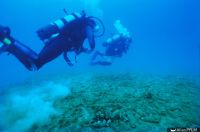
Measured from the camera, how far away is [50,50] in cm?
632

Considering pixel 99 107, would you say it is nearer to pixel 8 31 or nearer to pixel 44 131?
pixel 44 131

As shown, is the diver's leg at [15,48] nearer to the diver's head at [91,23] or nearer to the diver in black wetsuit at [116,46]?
the diver's head at [91,23]

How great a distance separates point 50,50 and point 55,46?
0.18 metres

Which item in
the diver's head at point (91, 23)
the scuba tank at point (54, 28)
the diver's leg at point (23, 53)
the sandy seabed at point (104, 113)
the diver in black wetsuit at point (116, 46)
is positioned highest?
the diver in black wetsuit at point (116, 46)

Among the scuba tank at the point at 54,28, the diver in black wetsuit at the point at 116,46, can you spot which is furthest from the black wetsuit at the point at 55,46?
the diver in black wetsuit at the point at 116,46

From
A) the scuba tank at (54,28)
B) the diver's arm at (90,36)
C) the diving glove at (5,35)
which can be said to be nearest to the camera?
the diving glove at (5,35)

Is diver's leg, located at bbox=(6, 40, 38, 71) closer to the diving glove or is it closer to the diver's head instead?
the diving glove

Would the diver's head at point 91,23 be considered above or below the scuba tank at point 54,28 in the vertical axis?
above

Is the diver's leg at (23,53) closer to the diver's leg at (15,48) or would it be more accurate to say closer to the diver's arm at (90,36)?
the diver's leg at (15,48)

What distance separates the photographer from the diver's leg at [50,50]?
6.31 metres

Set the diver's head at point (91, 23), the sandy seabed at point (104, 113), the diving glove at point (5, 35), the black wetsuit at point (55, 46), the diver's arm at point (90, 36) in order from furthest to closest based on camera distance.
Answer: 1. the diver's head at point (91, 23)
2. the diver's arm at point (90, 36)
3. the black wetsuit at point (55, 46)
4. the diving glove at point (5, 35)
5. the sandy seabed at point (104, 113)

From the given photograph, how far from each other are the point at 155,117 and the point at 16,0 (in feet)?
386

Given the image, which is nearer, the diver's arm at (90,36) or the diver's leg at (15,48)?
the diver's leg at (15,48)

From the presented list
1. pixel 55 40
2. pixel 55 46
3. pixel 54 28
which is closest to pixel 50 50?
pixel 55 46
